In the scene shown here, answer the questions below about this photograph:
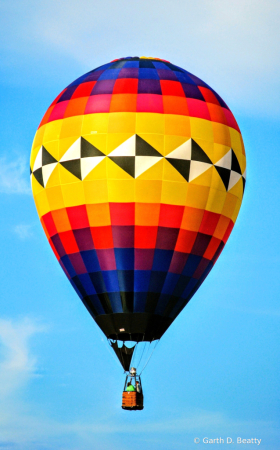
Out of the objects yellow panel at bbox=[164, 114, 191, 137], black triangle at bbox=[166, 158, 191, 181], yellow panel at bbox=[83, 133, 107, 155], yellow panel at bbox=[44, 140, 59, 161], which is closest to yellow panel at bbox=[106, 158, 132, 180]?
yellow panel at bbox=[83, 133, 107, 155]

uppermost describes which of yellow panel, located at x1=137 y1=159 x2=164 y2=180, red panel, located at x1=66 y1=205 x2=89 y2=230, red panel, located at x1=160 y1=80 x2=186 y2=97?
red panel, located at x1=160 y1=80 x2=186 y2=97

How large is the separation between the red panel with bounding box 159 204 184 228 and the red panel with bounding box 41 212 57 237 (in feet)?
10.9

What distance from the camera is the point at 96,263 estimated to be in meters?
30.8

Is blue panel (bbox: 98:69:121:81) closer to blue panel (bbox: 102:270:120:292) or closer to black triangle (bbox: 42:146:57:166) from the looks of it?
black triangle (bbox: 42:146:57:166)

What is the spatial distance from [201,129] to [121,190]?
2.93 meters

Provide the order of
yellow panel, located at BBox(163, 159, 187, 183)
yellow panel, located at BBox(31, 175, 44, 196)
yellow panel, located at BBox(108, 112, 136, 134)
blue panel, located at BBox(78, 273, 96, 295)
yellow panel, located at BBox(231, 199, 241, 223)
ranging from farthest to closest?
yellow panel, located at BBox(231, 199, 241, 223), yellow panel, located at BBox(31, 175, 44, 196), blue panel, located at BBox(78, 273, 96, 295), yellow panel, located at BBox(108, 112, 136, 134), yellow panel, located at BBox(163, 159, 187, 183)

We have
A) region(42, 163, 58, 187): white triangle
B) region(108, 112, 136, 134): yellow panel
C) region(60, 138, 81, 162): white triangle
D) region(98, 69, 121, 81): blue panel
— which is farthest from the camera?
region(98, 69, 121, 81): blue panel

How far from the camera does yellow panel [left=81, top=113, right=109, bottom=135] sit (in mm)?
30750

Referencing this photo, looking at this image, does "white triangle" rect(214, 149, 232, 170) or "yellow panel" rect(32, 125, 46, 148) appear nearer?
"white triangle" rect(214, 149, 232, 170)

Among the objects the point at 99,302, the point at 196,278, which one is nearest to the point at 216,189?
the point at 196,278

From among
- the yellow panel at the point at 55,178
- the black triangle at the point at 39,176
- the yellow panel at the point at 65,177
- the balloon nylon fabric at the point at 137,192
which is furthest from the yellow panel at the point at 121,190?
the black triangle at the point at 39,176

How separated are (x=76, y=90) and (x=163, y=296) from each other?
653cm

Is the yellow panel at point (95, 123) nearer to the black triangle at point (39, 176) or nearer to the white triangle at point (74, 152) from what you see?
the white triangle at point (74, 152)

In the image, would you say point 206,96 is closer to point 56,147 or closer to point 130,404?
point 56,147
